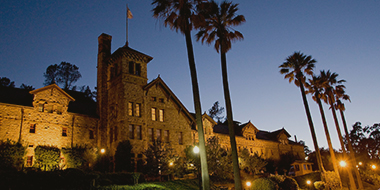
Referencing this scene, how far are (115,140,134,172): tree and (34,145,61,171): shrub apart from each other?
548 cm

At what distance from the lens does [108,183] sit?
73.9 ft

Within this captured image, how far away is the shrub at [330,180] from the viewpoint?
31516mm

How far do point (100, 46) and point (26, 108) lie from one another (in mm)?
12457

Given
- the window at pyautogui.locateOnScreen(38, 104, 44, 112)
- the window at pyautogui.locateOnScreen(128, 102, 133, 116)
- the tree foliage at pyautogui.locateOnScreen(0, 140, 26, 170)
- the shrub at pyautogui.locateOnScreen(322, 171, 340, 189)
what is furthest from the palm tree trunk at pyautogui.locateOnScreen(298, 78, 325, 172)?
the tree foliage at pyautogui.locateOnScreen(0, 140, 26, 170)

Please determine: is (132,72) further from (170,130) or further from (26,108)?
(26,108)

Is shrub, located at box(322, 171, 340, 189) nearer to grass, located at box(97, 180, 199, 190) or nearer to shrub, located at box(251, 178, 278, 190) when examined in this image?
shrub, located at box(251, 178, 278, 190)

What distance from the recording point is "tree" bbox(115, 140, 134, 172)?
29.4 meters

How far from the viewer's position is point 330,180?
1254 inches

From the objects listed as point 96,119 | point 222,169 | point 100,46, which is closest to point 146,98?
point 96,119

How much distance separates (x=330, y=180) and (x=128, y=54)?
1024 inches

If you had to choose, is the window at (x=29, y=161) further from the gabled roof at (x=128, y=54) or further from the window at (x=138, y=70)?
the window at (x=138, y=70)

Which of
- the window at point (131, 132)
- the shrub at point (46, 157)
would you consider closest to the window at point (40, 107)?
the shrub at point (46, 157)

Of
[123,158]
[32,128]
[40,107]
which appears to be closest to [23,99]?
[40,107]

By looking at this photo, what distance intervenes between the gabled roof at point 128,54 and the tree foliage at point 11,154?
45.0ft
